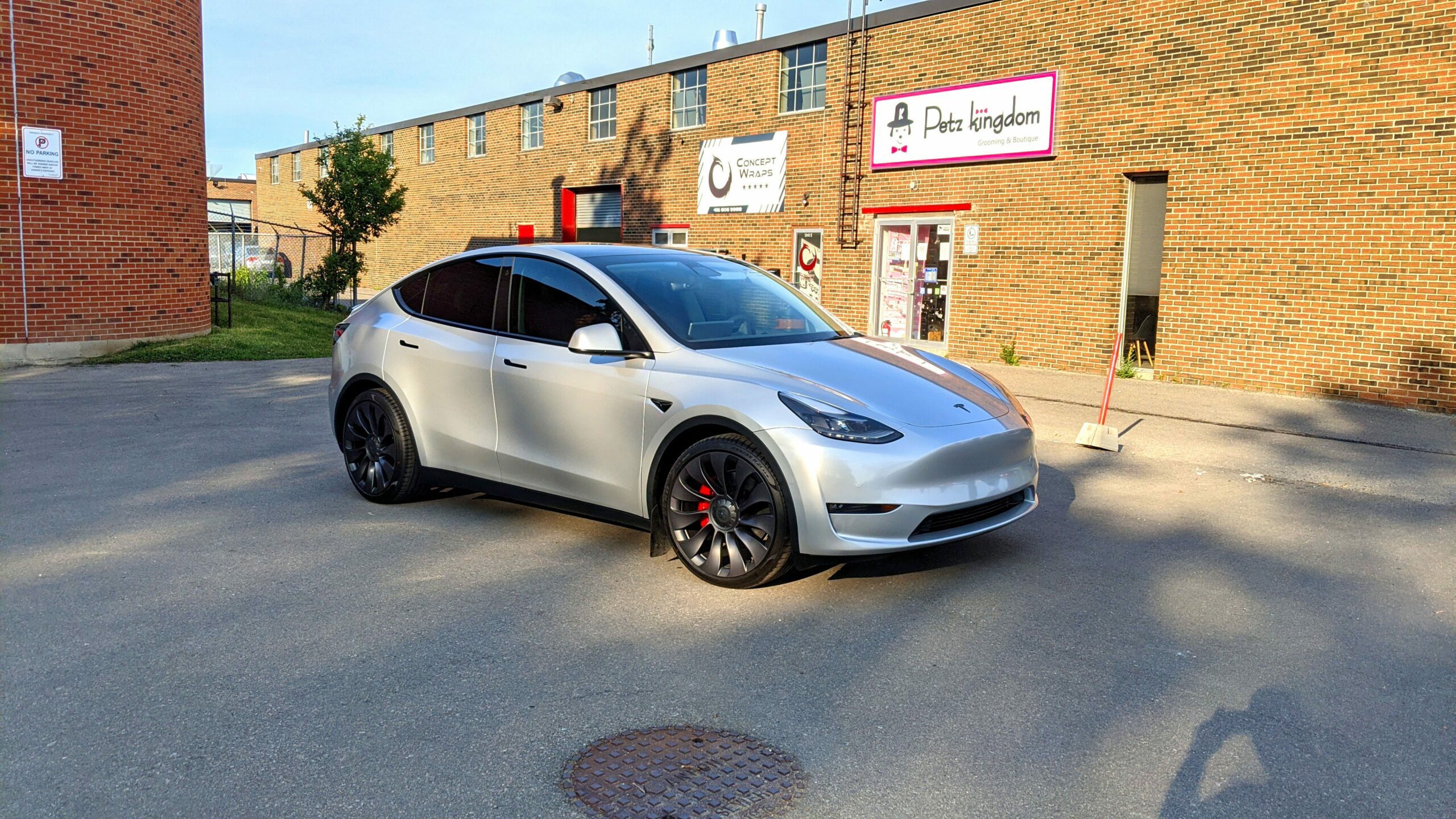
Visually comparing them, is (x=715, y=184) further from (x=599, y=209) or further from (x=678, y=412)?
(x=678, y=412)

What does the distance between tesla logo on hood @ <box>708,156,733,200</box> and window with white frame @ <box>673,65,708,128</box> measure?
41.0 inches

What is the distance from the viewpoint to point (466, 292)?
660cm

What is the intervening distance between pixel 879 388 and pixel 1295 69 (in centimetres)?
1117

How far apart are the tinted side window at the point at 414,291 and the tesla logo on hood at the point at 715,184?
52.3 feet

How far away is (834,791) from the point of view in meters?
3.26

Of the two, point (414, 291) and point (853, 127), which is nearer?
point (414, 291)

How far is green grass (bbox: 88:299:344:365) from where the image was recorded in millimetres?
14961

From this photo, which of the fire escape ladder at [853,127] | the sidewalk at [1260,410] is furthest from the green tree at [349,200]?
the sidewalk at [1260,410]

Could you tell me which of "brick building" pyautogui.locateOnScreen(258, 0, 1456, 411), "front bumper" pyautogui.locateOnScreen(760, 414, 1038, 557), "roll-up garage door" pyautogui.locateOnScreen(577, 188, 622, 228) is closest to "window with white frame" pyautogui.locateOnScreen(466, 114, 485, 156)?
"roll-up garage door" pyautogui.locateOnScreen(577, 188, 622, 228)

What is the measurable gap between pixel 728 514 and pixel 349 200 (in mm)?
20014

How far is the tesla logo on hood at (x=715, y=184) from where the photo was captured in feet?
73.9

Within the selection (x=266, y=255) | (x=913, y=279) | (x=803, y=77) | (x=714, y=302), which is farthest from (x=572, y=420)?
(x=266, y=255)

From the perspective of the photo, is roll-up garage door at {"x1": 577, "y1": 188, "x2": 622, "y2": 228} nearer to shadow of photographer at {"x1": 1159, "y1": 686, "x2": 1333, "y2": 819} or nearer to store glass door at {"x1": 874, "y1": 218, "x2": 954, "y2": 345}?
store glass door at {"x1": 874, "y1": 218, "x2": 954, "y2": 345}

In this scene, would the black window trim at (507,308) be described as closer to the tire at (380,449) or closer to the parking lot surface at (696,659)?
the tire at (380,449)
